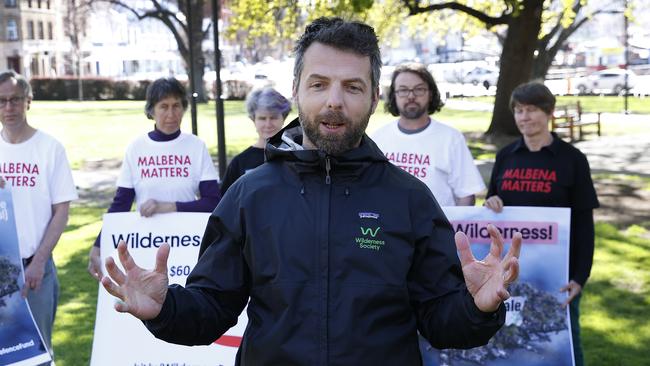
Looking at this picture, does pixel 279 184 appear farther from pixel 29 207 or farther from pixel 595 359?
pixel 595 359

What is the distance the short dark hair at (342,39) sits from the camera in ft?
9.12

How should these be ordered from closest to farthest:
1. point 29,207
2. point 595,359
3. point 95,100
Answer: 1. point 29,207
2. point 595,359
3. point 95,100

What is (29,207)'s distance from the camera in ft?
18.0

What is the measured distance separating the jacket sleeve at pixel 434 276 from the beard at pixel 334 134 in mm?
269

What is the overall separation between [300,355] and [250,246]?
1.23ft

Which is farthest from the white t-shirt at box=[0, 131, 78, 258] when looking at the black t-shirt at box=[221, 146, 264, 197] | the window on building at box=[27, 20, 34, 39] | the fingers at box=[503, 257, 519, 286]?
the window on building at box=[27, 20, 34, 39]

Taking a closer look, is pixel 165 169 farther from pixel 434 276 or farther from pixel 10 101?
pixel 434 276

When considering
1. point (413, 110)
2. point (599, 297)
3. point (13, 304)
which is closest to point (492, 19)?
point (599, 297)

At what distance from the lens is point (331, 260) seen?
2.67m

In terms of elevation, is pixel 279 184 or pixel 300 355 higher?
pixel 279 184

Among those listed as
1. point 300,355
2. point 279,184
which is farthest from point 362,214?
point 300,355

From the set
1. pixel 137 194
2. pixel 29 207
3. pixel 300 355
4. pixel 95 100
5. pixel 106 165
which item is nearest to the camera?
pixel 300 355

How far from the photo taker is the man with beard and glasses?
263cm

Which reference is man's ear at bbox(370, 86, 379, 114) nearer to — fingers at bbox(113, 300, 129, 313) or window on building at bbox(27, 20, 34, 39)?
fingers at bbox(113, 300, 129, 313)
